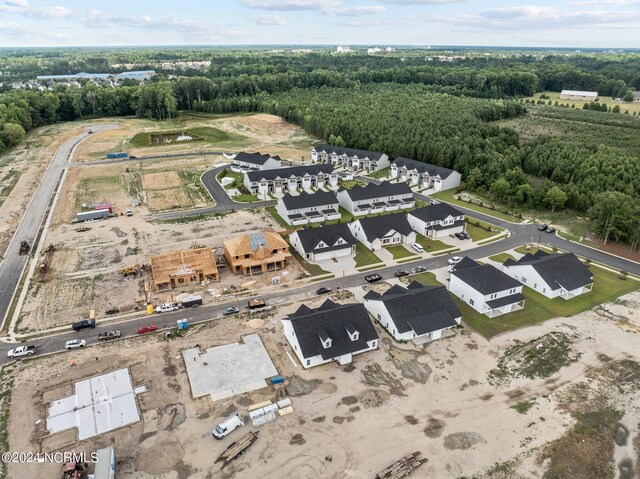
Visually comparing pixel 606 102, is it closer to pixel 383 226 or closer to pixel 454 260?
pixel 454 260

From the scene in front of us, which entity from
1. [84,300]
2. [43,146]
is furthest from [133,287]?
[43,146]

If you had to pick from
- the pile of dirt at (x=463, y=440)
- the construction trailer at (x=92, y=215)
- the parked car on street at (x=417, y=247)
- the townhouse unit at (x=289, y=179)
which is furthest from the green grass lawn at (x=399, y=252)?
the construction trailer at (x=92, y=215)

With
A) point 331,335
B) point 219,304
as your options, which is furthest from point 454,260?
point 219,304

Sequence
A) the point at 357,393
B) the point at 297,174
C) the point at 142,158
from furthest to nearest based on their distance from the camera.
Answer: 1. the point at 142,158
2. the point at 297,174
3. the point at 357,393

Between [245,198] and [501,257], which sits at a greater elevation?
[245,198]

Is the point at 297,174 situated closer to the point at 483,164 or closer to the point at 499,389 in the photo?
the point at 483,164

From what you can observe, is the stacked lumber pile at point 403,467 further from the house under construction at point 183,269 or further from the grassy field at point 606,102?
the grassy field at point 606,102
